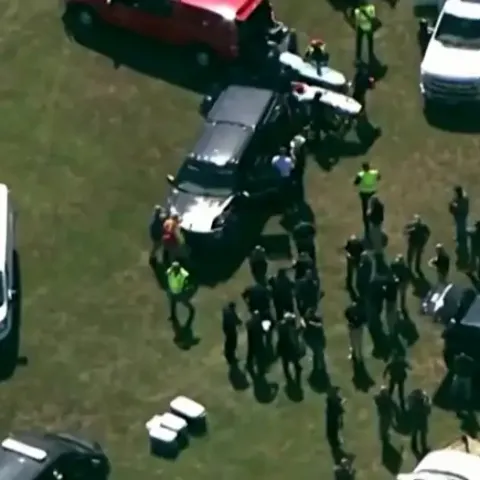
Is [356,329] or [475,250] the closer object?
[356,329]

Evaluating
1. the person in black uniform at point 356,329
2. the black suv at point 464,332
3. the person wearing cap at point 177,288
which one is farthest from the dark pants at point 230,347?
the black suv at point 464,332

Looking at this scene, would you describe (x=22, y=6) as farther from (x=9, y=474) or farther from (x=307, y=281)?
(x=9, y=474)

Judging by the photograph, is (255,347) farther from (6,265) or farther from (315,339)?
(6,265)

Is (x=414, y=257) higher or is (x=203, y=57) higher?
(x=414, y=257)

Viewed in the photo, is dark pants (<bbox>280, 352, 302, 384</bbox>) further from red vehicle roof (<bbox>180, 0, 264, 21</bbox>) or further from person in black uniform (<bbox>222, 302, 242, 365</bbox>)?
red vehicle roof (<bbox>180, 0, 264, 21</bbox>)

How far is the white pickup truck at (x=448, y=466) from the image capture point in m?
32.2

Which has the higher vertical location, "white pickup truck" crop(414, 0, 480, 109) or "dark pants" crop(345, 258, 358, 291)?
"white pickup truck" crop(414, 0, 480, 109)

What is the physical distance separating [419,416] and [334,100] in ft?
29.6

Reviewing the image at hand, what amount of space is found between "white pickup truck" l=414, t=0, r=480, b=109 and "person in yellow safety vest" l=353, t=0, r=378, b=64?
1.37m

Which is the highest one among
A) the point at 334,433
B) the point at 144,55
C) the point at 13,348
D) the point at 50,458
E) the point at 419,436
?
the point at 419,436

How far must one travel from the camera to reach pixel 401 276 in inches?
1443

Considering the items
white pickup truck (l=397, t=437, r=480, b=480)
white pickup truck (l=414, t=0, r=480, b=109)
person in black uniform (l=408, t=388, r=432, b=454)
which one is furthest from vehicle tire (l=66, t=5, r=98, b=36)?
white pickup truck (l=397, t=437, r=480, b=480)

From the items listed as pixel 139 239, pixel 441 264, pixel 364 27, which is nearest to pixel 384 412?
pixel 441 264

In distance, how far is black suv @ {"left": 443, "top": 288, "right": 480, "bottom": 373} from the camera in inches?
1375
